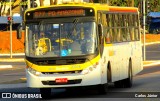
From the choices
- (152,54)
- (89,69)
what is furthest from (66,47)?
(152,54)

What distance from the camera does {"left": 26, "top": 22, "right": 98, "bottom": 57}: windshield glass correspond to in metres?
22.0

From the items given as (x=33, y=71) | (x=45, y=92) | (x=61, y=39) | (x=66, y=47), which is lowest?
(x=45, y=92)

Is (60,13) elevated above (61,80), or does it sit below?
above

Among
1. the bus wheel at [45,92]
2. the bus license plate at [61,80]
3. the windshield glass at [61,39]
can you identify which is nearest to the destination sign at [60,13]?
the windshield glass at [61,39]

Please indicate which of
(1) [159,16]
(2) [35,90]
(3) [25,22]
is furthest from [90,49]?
(1) [159,16]

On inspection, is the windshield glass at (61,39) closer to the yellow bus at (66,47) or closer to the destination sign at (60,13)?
the yellow bus at (66,47)

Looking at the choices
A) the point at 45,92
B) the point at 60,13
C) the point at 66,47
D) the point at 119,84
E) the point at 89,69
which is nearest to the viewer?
the point at 89,69

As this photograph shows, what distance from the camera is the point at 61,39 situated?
22094 millimetres

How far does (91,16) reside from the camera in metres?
22.4

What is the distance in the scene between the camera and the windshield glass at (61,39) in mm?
22016

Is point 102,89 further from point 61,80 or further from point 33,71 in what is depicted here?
point 33,71

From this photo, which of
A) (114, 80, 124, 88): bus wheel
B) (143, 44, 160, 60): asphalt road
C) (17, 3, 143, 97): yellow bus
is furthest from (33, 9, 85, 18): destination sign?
(143, 44, 160, 60): asphalt road

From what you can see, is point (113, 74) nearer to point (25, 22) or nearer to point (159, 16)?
point (25, 22)

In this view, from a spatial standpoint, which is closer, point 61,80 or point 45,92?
point 61,80
